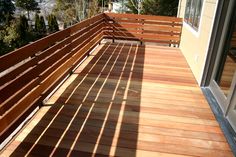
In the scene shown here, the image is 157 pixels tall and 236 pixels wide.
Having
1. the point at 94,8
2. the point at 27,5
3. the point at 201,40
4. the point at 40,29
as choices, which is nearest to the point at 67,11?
the point at 40,29

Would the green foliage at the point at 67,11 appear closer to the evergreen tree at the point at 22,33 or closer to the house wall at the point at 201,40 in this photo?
the evergreen tree at the point at 22,33

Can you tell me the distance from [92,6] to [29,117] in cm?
2291

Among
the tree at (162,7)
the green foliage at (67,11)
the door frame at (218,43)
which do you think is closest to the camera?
the door frame at (218,43)

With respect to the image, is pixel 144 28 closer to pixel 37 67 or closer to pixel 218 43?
pixel 218 43

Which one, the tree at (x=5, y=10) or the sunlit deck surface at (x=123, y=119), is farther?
the tree at (x=5, y=10)

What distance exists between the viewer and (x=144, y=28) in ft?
22.1

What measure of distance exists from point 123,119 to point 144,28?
4.40 m

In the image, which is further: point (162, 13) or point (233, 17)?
point (162, 13)

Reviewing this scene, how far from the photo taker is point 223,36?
11.2 ft

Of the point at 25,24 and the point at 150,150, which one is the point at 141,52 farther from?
the point at 25,24

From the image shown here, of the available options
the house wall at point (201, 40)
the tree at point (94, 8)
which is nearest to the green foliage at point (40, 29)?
the tree at point (94, 8)

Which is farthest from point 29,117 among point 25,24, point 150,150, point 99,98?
point 25,24

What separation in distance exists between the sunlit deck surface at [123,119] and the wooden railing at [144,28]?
2.37m

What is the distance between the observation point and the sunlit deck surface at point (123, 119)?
2326mm
